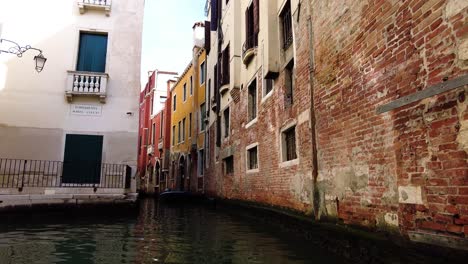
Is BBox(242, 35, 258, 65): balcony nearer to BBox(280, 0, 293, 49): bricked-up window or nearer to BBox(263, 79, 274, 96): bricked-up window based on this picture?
BBox(263, 79, 274, 96): bricked-up window

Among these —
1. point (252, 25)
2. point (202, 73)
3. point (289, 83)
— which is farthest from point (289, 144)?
point (202, 73)

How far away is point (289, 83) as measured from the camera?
25.5 feet

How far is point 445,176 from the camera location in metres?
3.00

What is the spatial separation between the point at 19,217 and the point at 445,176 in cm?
854

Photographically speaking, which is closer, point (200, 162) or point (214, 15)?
point (214, 15)

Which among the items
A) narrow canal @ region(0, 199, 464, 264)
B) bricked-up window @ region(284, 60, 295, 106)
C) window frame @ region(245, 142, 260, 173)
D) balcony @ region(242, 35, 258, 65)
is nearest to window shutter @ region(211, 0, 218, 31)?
balcony @ region(242, 35, 258, 65)

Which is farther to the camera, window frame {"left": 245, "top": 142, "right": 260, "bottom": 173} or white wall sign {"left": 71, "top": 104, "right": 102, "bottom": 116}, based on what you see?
white wall sign {"left": 71, "top": 104, "right": 102, "bottom": 116}

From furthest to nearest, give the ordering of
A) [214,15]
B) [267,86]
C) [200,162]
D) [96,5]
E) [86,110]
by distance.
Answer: [200,162], [214,15], [96,5], [86,110], [267,86]

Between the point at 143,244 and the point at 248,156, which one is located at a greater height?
the point at 248,156

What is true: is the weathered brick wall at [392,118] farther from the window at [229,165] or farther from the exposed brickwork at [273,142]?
the window at [229,165]

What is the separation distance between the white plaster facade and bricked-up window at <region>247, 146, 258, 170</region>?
11.6 ft

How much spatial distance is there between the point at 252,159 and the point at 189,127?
1105cm

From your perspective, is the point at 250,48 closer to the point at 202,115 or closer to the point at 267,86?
the point at 267,86

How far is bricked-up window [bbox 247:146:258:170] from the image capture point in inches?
398
